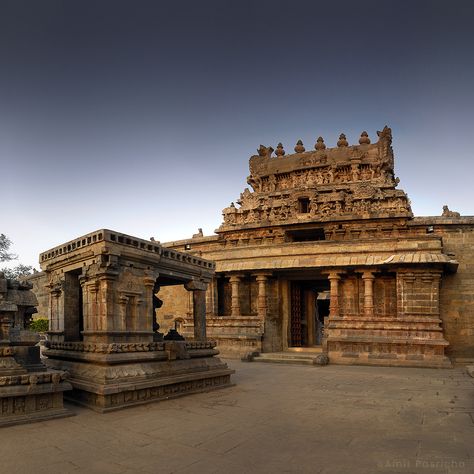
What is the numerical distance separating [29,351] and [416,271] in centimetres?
1324

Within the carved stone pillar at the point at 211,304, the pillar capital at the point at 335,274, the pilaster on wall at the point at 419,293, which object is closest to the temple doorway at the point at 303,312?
the pillar capital at the point at 335,274

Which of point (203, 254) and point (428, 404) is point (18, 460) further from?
point (203, 254)

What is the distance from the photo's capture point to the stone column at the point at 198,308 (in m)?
11.0

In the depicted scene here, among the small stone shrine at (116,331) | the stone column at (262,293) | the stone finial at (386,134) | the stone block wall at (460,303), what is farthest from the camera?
the stone finial at (386,134)

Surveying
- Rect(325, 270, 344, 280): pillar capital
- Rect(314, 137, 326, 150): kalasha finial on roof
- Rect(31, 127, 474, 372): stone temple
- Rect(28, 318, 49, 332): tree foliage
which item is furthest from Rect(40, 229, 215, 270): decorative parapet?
A: Rect(314, 137, 326, 150): kalasha finial on roof

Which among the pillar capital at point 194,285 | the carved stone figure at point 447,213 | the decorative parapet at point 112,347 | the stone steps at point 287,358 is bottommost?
the stone steps at point 287,358

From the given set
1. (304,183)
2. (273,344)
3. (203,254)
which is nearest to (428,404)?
(273,344)

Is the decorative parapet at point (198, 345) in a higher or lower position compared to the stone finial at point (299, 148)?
lower

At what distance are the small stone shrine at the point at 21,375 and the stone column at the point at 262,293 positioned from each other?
38.4 ft

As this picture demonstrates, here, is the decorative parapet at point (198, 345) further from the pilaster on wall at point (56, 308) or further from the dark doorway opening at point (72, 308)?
the pilaster on wall at point (56, 308)

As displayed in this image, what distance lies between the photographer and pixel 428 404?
27.1 feet

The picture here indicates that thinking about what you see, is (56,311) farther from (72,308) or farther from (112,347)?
(112,347)

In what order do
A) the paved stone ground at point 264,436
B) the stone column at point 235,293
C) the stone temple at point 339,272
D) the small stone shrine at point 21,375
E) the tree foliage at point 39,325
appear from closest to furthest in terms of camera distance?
1. the paved stone ground at point 264,436
2. the small stone shrine at point 21,375
3. the stone temple at point 339,272
4. the stone column at point 235,293
5. the tree foliage at point 39,325

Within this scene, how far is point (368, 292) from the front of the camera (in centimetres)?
A: 1700
